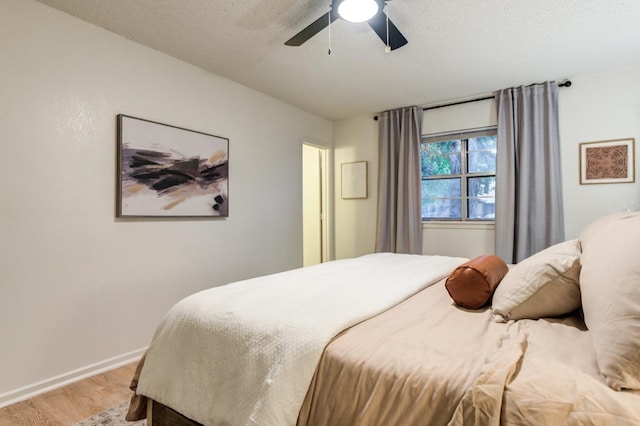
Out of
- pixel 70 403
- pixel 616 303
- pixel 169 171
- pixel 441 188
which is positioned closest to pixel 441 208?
pixel 441 188

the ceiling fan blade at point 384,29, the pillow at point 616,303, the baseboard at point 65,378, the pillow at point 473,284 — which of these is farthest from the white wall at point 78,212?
the pillow at point 616,303

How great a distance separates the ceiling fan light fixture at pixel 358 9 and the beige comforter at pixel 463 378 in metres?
A: 1.67

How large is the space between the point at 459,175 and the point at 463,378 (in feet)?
11.6

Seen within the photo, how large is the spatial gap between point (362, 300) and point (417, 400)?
0.63m

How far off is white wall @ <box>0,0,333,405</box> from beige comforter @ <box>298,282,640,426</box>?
2055 millimetres

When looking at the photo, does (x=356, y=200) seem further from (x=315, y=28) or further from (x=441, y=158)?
(x=315, y=28)

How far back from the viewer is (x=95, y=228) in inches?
94.3

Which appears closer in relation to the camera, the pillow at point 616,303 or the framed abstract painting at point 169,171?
the pillow at point 616,303

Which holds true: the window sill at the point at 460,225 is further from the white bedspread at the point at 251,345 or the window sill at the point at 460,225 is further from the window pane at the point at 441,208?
the white bedspread at the point at 251,345

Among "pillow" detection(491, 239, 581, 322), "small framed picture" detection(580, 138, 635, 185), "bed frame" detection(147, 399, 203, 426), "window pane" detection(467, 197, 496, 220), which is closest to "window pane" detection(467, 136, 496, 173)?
"window pane" detection(467, 197, 496, 220)

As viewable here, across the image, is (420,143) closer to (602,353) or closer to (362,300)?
(362,300)

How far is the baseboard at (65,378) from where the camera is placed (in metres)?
2.02

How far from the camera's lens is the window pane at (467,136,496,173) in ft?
12.6

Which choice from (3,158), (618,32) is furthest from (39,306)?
(618,32)
